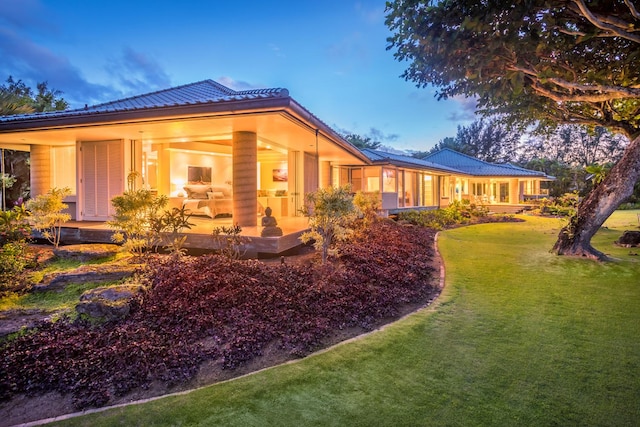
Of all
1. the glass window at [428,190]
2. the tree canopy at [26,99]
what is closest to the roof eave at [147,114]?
the tree canopy at [26,99]

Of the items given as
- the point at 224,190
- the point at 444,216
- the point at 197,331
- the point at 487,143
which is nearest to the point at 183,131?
the point at 224,190

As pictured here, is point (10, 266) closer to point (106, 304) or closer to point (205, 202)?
point (106, 304)

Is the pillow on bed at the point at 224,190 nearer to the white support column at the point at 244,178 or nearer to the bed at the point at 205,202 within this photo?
the bed at the point at 205,202

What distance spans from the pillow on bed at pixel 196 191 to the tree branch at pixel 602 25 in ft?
33.4

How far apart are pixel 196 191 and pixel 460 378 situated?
395 inches

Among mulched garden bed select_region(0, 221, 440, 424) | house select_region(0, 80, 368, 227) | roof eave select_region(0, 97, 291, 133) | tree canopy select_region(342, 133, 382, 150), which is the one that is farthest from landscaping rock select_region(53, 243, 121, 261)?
tree canopy select_region(342, 133, 382, 150)

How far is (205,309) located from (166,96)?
268 inches

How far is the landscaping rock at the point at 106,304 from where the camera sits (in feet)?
13.5

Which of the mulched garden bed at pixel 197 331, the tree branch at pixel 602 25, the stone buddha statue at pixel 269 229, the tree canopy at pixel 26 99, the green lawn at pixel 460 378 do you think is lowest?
the green lawn at pixel 460 378

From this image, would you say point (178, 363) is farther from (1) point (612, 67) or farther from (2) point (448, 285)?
(1) point (612, 67)

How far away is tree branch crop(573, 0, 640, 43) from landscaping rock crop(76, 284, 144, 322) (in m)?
8.17

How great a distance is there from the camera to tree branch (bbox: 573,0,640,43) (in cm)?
573

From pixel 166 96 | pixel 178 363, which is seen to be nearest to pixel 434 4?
pixel 166 96

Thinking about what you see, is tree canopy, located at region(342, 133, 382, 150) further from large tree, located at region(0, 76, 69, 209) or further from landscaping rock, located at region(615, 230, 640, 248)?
landscaping rock, located at region(615, 230, 640, 248)
